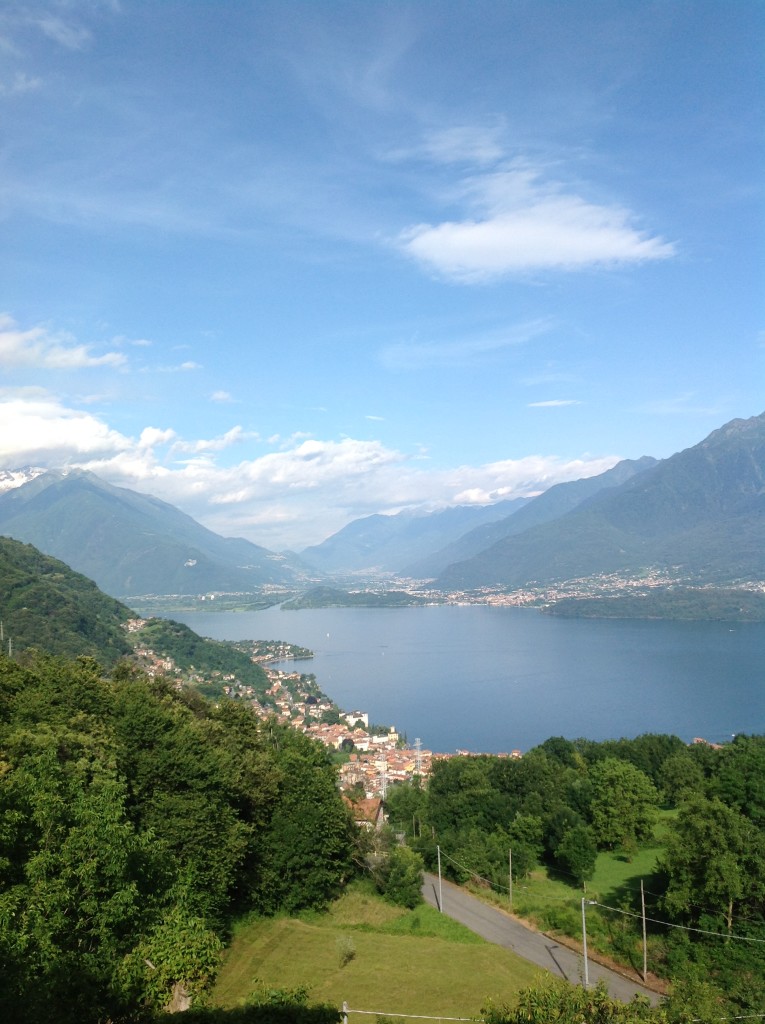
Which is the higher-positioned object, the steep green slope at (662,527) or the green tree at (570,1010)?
the steep green slope at (662,527)

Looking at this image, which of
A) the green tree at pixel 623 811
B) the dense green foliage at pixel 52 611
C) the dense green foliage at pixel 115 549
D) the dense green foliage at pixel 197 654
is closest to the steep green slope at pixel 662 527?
the dense green foliage at pixel 115 549

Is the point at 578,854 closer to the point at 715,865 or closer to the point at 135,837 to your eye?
A: the point at 715,865

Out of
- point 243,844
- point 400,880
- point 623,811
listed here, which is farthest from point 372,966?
point 623,811

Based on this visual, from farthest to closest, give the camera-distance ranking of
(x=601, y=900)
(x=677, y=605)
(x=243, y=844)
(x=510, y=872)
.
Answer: (x=677, y=605)
(x=510, y=872)
(x=601, y=900)
(x=243, y=844)

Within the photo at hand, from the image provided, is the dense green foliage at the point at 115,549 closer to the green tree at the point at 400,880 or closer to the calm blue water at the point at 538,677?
the calm blue water at the point at 538,677

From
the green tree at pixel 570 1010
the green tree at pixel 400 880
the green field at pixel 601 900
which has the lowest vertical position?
the green field at pixel 601 900

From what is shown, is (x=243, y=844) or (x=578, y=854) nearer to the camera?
(x=243, y=844)
